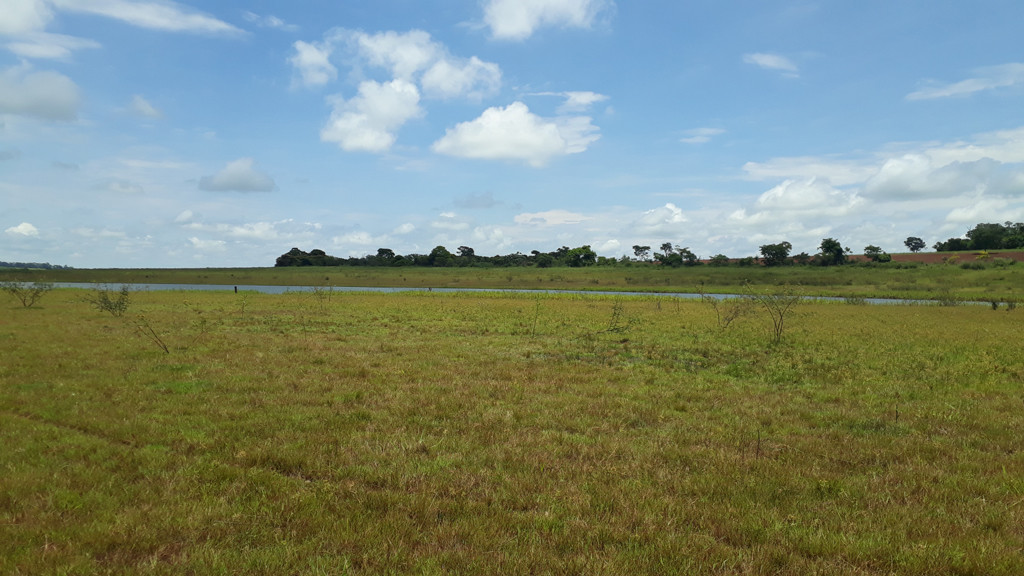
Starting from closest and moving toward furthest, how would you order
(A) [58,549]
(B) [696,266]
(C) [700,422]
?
(A) [58,549]
(C) [700,422]
(B) [696,266]

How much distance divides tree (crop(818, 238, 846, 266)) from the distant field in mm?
9676

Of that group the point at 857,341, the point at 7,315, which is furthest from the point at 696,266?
the point at 7,315

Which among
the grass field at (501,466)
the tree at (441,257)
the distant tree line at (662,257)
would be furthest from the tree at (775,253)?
the grass field at (501,466)

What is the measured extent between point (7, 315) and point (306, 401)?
31.0 meters

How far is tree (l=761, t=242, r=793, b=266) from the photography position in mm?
135875

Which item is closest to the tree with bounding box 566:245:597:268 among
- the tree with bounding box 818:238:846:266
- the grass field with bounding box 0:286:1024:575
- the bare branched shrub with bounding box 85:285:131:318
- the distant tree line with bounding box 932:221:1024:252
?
the tree with bounding box 818:238:846:266

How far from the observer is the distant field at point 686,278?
81688mm

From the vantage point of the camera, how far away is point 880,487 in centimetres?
711

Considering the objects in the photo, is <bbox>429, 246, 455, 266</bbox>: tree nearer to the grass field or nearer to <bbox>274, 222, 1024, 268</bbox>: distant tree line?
<bbox>274, 222, 1024, 268</bbox>: distant tree line

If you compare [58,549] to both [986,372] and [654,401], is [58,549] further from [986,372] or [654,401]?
[986,372]

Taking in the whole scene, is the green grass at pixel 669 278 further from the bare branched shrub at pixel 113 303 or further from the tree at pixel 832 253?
the bare branched shrub at pixel 113 303

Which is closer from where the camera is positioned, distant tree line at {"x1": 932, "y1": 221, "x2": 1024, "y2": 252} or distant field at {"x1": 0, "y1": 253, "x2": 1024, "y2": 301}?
distant field at {"x1": 0, "y1": 253, "x2": 1024, "y2": 301}

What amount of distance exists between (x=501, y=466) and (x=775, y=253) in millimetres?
148914

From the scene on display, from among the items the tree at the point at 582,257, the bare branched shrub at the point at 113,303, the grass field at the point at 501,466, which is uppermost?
the tree at the point at 582,257
